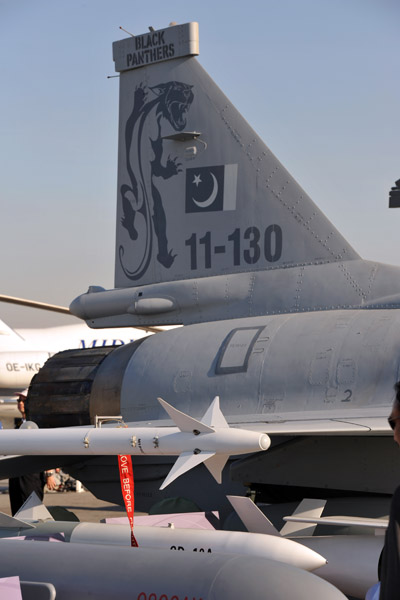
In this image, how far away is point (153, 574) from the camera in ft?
17.8

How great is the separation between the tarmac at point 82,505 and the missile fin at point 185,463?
4.72 m

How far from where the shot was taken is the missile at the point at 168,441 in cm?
714

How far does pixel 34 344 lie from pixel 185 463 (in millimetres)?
24261

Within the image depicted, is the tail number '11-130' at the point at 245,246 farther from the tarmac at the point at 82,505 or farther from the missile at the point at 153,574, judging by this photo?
the missile at the point at 153,574

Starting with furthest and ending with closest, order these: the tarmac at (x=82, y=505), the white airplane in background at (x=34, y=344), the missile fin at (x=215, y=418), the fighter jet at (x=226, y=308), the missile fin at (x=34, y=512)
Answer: the white airplane in background at (x=34, y=344), the tarmac at (x=82, y=505), the missile fin at (x=34, y=512), the fighter jet at (x=226, y=308), the missile fin at (x=215, y=418)

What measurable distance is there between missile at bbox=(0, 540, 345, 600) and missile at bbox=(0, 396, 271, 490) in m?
1.38

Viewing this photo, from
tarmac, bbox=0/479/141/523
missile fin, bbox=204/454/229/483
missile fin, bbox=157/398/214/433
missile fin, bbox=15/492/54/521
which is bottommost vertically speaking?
tarmac, bbox=0/479/141/523

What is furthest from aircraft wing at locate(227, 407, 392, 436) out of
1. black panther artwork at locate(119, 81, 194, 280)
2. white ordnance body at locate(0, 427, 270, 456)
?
black panther artwork at locate(119, 81, 194, 280)

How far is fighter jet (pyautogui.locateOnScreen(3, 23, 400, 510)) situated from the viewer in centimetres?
802

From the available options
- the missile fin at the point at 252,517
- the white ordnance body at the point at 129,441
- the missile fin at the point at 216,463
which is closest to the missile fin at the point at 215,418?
the white ordnance body at the point at 129,441

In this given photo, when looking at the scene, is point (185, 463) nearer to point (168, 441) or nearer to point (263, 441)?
point (168, 441)

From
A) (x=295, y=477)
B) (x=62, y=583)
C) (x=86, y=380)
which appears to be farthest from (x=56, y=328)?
(x=62, y=583)

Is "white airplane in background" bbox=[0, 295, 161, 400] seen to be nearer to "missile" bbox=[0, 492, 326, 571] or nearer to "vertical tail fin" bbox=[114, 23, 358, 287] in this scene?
"vertical tail fin" bbox=[114, 23, 358, 287]

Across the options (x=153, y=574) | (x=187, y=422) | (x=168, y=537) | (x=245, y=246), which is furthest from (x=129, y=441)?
(x=245, y=246)
